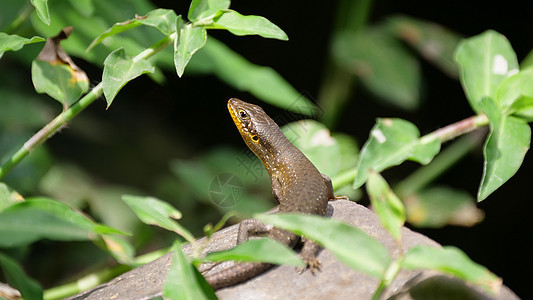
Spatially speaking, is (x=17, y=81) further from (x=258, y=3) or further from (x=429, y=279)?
(x=429, y=279)

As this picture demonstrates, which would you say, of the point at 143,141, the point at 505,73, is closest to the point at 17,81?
the point at 143,141

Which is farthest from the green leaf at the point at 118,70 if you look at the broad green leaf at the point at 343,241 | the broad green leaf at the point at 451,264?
the broad green leaf at the point at 451,264

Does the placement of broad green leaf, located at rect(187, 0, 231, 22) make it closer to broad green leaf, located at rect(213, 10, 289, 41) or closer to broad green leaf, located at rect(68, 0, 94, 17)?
broad green leaf, located at rect(213, 10, 289, 41)

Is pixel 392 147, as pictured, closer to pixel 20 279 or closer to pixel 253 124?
pixel 253 124

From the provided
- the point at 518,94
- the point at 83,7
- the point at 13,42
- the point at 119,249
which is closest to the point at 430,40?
the point at 518,94

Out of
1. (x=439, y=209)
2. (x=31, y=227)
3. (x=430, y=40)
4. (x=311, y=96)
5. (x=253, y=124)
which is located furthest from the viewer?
(x=311, y=96)

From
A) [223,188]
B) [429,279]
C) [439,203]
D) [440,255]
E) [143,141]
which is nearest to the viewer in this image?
[440,255]
